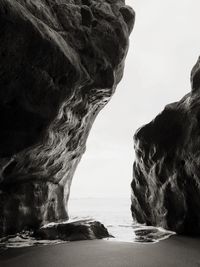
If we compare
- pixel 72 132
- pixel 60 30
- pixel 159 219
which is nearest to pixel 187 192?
pixel 159 219

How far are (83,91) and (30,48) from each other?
3.45m

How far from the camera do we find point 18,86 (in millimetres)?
7961

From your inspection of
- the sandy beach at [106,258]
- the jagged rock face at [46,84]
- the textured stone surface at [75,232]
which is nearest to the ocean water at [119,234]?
the textured stone surface at [75,232]

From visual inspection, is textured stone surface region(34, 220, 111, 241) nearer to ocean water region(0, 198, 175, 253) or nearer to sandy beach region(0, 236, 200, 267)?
ocean water region(0, 198, 175, 253)

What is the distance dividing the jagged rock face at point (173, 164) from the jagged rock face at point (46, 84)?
3157mm

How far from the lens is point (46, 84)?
27.7 feet

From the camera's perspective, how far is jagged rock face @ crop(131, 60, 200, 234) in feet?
34.1

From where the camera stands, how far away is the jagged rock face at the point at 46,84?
7.50m

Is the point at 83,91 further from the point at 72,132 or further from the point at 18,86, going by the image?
the point at 18,86

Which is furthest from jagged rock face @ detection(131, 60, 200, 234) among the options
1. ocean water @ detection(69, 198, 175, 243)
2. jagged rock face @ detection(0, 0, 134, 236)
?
jagged rock face @ detection(0, 0, 134, 236)

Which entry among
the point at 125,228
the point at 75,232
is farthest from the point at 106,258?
the point at 125,228

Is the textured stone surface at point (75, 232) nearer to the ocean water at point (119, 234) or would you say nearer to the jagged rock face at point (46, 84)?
the ocean water at point (119, 234)

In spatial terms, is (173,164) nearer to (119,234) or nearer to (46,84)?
(119,234)

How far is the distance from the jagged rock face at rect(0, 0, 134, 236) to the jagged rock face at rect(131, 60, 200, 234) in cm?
316
